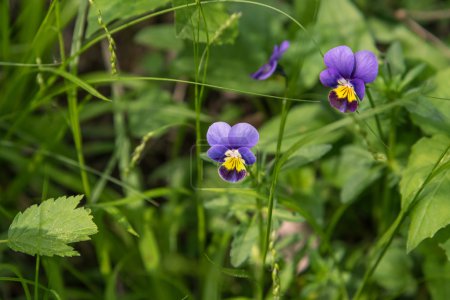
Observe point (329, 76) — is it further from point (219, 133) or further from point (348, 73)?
point (219, 133)

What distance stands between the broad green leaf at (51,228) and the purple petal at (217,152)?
40 cm

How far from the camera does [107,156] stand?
354cm

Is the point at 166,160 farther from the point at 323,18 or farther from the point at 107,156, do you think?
the point at 323,18

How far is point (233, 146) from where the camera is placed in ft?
6.16

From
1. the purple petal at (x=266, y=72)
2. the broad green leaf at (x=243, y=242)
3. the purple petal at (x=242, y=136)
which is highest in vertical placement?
the purple petal at (x=266, y=72)

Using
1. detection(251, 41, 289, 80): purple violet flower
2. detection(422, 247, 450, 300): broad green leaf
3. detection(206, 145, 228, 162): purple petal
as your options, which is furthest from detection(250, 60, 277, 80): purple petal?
detection(422, 247, 450, 300): broad green leaf

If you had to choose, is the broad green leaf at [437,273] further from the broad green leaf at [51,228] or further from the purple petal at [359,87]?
the broad green leaf at [51,228]

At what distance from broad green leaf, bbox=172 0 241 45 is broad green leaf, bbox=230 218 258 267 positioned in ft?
2.20

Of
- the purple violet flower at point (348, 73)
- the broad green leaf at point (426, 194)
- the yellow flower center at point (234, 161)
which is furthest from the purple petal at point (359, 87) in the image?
the yellow flower center at point (234, 161)

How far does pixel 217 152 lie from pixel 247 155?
104mm

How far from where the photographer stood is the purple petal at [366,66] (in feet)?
6.10

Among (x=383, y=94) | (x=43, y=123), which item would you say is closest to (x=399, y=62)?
(x=383, y=94)

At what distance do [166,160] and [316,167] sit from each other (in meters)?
1.00

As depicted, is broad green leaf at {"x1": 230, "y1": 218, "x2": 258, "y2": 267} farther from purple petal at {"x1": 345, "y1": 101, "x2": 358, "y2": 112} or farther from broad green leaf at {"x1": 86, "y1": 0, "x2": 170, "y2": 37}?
broad green leaf at {"x1": 86, "y1": 0, "x2": 170, "y2": 37}
